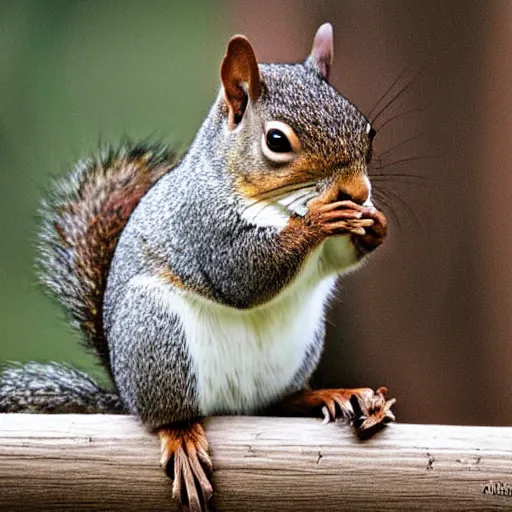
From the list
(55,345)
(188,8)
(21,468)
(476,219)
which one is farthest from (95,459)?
(188,8)

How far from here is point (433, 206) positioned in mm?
2094

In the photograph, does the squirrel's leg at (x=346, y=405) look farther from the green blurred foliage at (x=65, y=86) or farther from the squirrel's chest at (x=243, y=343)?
the green blurred foliage at (x=65, y=86)

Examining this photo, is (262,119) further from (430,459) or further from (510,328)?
(510,328)

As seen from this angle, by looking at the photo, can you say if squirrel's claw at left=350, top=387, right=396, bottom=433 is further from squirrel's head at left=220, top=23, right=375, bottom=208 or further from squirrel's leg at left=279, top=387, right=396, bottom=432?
squirrel's head at left=220, top=23, right=375, bottom=208

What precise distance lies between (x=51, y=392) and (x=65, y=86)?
1.47m

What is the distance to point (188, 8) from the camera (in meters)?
3.39

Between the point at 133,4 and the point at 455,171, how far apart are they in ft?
5.43

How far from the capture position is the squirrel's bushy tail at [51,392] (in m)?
2.02

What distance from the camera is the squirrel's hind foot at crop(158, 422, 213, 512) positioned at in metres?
1.77

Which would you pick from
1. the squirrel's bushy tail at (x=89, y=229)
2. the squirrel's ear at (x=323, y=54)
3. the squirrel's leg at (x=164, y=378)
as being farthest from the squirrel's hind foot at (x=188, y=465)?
the squirrel's ear at (x=323, y=54)

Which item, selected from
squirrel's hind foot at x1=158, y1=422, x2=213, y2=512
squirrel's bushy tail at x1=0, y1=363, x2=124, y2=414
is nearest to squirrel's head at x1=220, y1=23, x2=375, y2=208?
squirrel's hind foot at x1=158, y1=422, x2=213, y2=512

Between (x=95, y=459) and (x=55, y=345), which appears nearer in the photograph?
(x=95, y=459)

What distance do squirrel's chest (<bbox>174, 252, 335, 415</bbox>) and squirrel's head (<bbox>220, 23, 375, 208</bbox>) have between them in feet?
0.67

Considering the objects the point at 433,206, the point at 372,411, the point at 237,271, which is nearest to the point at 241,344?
the point at 237,271
